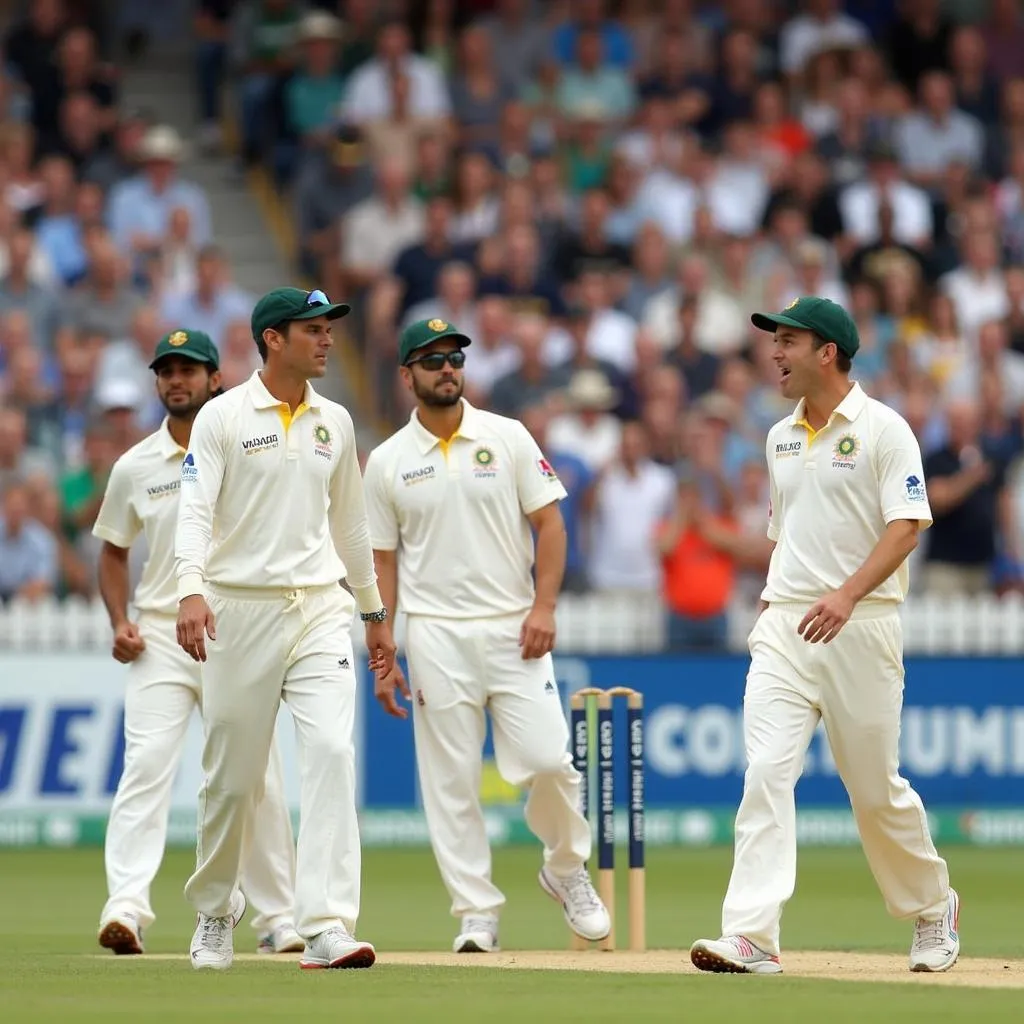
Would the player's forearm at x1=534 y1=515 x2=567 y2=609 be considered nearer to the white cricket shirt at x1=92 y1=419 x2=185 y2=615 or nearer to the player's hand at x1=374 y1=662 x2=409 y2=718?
the player's hand at x1=374 y1=662 x2=409 y2=718

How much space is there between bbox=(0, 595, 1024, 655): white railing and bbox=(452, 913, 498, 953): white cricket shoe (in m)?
5.82

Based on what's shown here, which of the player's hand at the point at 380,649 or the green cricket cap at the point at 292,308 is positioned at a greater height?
the green cricket cap at the point at 292,308

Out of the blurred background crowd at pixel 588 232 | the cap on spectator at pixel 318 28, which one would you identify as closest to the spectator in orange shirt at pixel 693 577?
the blurred background crowd at pixel 588 232

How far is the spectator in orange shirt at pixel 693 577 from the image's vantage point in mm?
16906

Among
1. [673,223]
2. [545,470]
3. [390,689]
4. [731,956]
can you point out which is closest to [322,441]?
[390,689]

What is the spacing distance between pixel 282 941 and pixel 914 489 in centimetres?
335

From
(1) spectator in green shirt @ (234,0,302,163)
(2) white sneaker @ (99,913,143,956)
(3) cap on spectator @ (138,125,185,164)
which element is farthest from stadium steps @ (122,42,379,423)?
(2) white sneaker @ (99,913,143,956)

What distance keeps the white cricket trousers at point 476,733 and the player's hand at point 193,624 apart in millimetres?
2150

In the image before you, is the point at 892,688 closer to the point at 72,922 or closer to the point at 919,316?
the point at 72,922

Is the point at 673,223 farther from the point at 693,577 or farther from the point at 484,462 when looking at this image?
the point at 484,462

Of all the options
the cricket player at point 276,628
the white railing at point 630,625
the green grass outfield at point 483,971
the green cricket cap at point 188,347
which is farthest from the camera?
the white railing at point 630,625

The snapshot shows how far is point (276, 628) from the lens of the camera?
903 cm

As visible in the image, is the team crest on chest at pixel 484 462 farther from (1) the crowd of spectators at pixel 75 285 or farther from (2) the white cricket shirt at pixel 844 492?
(1) the crowd of spectators at pixel 75 285

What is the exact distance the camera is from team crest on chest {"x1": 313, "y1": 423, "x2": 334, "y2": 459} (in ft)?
30.0
